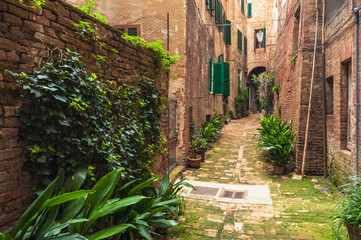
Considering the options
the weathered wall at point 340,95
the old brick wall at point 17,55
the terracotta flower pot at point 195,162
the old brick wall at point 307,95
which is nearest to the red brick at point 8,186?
the old brick wall at point 17,55

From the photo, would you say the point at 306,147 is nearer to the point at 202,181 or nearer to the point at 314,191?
the point at 314,191

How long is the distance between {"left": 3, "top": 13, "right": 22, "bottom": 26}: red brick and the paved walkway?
331cm

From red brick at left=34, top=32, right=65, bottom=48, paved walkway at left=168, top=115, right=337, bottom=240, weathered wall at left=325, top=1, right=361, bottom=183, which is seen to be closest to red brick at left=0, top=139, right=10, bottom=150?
red brick at left=34, top=32, right=65, bottom=48

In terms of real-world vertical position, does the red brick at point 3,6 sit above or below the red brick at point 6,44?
above

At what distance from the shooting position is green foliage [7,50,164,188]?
6.75 ft

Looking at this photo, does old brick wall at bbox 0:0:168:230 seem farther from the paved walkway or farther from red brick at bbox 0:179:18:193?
the paved walkway

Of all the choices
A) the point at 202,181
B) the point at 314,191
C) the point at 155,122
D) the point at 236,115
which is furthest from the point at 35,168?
the point at 236,115

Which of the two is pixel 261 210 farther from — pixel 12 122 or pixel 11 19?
pixel 11 19

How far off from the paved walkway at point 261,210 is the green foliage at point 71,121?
1694mm

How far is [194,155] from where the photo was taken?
316 inches

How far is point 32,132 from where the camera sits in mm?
2068

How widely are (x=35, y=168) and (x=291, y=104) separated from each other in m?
8.02

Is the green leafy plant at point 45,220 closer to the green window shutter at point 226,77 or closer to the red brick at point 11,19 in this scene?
the red brick at point 11,19

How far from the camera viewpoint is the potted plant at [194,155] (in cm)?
784
